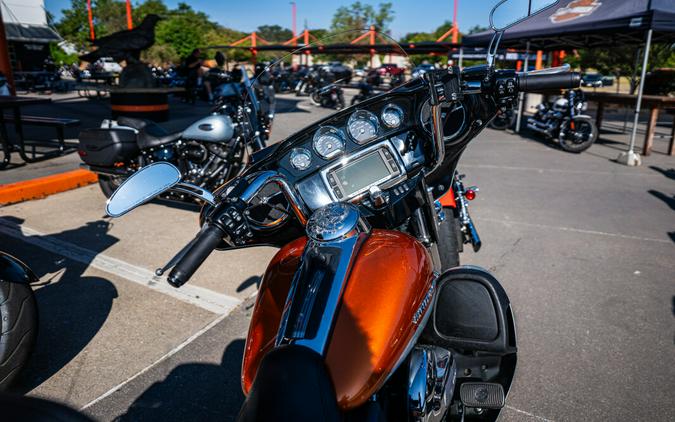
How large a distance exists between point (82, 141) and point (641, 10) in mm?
8798

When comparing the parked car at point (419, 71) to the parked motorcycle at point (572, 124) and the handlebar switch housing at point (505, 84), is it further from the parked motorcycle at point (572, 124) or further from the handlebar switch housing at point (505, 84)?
the parked motorcycle at point (572, 124)

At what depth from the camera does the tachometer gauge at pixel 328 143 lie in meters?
1.94

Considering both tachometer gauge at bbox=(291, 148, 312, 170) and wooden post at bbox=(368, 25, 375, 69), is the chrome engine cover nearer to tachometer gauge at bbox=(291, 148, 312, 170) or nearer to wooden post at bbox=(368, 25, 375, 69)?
tachometer gauge at bbox=(291, 148, 312, 170)

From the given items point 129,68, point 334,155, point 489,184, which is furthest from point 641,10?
point 129,68

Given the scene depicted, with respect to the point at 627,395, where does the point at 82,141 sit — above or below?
above

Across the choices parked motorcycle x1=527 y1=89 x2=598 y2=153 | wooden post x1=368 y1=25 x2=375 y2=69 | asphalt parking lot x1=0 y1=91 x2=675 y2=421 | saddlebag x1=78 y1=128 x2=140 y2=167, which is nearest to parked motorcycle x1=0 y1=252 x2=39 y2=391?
asphalt parking lot x1=0 y1=91 x2=675 y2=421

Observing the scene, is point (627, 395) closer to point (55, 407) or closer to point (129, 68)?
point (55, 407)

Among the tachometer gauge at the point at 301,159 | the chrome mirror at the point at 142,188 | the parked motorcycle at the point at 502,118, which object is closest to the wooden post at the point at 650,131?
the parked motorcycle at the point at 502,118

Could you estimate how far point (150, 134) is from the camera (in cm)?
527

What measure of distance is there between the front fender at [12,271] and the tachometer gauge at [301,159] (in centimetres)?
150

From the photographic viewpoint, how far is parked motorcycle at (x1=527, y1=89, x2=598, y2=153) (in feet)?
31.4

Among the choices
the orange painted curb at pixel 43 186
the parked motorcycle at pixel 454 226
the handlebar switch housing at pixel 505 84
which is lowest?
the orange painted curb at pixel 43 186

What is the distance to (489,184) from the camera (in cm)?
698

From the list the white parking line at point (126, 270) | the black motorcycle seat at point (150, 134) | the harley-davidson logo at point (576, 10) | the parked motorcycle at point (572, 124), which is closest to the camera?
the white parking line at point (126, 270)
